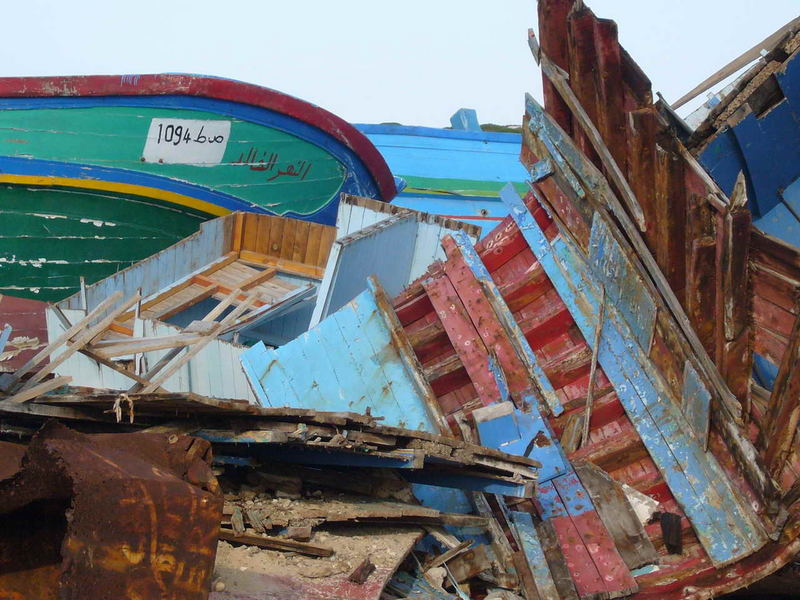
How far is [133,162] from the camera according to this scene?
9.16m

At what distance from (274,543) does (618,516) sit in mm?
1874

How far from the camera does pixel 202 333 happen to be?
4750 mm

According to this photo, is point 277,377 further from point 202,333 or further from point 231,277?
point 231,277

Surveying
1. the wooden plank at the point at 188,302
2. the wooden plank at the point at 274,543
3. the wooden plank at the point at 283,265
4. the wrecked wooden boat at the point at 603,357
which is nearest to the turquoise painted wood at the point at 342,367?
the wrecked wooden boat at the point at 603,357

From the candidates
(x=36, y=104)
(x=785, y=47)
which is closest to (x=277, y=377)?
(x=785, y=47)

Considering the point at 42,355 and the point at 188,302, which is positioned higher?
the point at 188,302

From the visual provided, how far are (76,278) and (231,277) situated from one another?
1.92 metres

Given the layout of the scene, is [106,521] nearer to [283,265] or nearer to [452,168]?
[283,265]

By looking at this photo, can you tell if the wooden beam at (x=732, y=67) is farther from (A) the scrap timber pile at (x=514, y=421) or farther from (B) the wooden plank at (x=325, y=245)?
(B) the wooden plank at (x=325, y=245)

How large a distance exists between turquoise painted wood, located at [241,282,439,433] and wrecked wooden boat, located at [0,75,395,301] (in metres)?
4.33

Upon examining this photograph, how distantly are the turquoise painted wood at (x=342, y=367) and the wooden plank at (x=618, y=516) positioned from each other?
113 cm

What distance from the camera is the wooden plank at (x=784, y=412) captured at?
3.92 m

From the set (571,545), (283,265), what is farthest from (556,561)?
(283,265)

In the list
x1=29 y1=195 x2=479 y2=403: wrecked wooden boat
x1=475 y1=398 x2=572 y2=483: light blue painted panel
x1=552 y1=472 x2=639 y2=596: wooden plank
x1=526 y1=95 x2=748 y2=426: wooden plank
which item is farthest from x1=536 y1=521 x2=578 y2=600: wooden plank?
x1=29 y1=195 x2=479 y2=403: wrecked wooden boat
